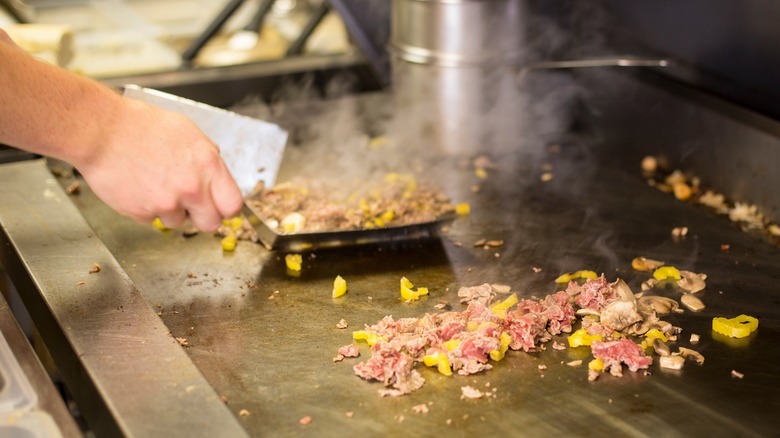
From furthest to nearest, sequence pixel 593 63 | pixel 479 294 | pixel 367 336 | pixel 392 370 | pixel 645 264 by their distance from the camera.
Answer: pixel 593 63 < pixel 645 264 < pixel 479 294 < pixel 367 336 < pixel 392 370

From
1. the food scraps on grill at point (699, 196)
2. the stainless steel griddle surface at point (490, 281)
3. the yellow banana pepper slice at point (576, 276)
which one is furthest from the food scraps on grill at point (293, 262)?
the food scraps on grill at point (699, 196)

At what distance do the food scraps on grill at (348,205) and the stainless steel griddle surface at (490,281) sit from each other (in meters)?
0.07

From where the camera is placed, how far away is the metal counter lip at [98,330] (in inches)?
42.3

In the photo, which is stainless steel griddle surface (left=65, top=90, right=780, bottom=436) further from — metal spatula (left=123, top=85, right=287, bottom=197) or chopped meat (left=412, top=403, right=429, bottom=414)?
metal spatula (left=123, top=85, right=287, bottom=197)

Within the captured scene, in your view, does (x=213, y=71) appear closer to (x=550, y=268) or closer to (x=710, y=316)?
(x=550, y=268)

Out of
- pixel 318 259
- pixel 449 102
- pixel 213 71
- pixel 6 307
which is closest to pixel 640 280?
pixel 318 259

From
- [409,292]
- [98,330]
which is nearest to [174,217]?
[98,330]

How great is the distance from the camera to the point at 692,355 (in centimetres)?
131

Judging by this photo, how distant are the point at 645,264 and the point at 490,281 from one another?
29cm

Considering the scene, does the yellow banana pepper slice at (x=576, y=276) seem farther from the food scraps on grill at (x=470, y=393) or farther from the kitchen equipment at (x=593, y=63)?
the kitchen equipment at (x=593, y=63)

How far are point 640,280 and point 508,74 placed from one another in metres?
0.69

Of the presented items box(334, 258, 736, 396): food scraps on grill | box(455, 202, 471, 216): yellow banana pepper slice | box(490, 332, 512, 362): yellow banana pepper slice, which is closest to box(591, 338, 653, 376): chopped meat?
box(334, 258, 736, 396): food scraps on grill

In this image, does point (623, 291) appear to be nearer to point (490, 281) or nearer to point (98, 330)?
point (490, 281)

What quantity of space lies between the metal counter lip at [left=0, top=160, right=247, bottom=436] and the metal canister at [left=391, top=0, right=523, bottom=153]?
33.8 inches
